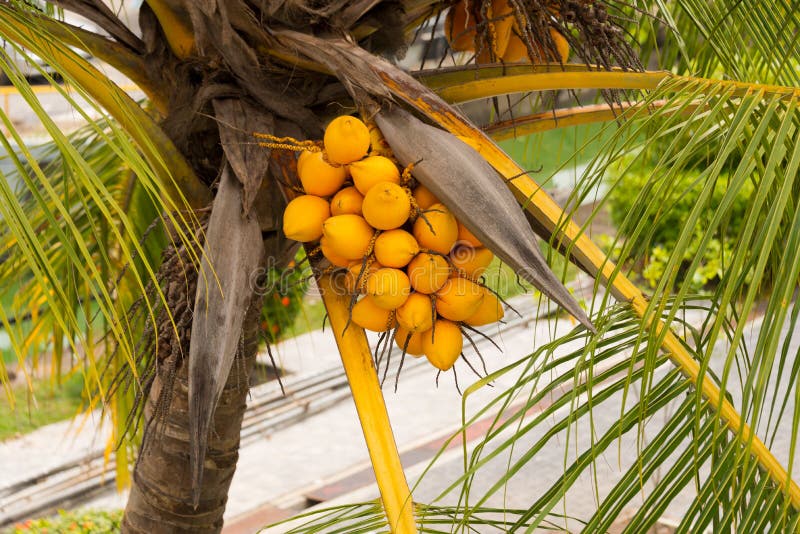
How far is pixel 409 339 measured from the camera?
1.39 meters

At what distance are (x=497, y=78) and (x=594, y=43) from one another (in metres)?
0.24

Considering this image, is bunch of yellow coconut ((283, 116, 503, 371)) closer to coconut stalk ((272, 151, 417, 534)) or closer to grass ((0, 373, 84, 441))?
coconut stalk ((272, 151, 417, 534))

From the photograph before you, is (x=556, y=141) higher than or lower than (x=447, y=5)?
higher

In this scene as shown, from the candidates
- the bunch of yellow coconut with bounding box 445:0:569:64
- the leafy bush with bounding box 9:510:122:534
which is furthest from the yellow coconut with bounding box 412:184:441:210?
the leafy bush with bounding box 9:510:122:534

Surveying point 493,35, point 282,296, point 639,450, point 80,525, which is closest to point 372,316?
point 639,450

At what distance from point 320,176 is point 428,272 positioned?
8.3 inches

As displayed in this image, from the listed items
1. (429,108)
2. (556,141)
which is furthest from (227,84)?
(556,141)

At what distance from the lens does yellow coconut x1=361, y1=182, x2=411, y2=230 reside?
4.10ft

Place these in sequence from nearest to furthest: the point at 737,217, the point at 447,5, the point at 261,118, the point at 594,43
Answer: the point at 261,118 < the point at 594,43 < the point at 447,5 < the point at 737,217

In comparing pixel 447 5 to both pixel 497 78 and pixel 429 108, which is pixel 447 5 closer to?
pixel 497 78

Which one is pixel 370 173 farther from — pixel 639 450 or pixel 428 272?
pixel 639 450

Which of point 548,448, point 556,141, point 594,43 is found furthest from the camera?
point 556,141

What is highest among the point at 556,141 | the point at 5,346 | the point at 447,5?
the point at 556,141

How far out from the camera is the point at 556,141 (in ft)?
28.7
